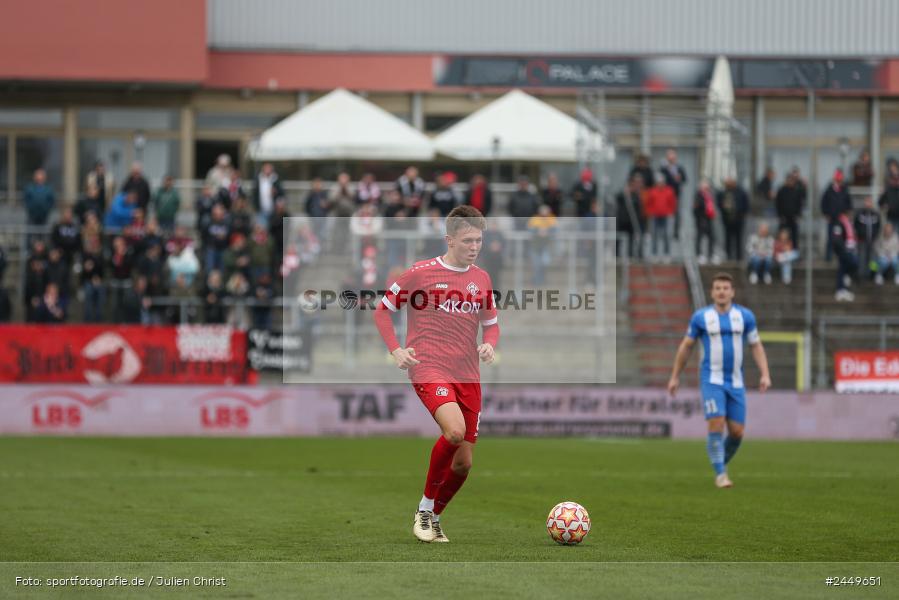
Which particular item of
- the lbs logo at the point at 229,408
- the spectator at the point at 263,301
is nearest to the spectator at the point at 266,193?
the spectator at the point at 263,301

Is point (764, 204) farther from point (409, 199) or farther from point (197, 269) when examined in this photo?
point (197, 269)

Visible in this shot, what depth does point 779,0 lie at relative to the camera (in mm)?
41438

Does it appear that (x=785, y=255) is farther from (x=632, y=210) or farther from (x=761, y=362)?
(x=761, y=362)

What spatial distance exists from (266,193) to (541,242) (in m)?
6.02

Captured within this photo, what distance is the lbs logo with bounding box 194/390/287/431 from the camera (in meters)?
25.6

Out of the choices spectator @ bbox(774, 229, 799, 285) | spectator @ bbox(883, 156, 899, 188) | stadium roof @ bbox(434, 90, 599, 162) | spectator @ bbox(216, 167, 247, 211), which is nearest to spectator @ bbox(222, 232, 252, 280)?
spectator @ bbox(216, 167, 247, 211)

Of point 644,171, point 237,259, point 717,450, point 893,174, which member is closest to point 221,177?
A: point 237,259

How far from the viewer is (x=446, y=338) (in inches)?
443

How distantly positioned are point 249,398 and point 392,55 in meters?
16.8

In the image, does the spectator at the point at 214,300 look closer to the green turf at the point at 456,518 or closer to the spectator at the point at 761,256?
the green turf at the point at 456,518

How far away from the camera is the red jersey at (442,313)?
11.1 m

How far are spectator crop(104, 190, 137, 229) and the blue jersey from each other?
663 inches

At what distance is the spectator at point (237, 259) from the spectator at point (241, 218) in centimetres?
80

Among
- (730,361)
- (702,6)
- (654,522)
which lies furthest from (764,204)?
(654,522)
